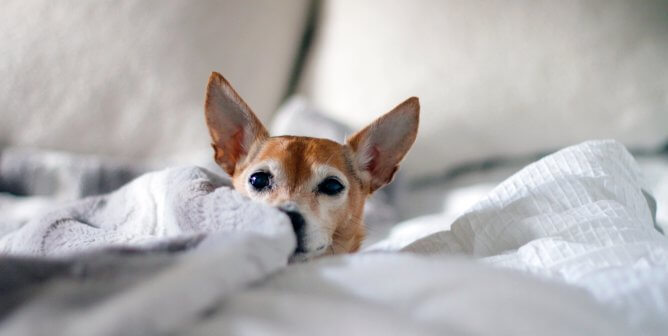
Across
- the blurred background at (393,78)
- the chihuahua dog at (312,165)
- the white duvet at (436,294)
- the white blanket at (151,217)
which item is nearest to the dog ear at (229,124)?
the chihuahua dog at (312,165)

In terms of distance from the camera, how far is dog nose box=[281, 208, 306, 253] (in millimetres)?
829

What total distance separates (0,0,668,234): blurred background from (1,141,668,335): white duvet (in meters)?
0.75

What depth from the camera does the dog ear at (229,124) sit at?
3.51 ft

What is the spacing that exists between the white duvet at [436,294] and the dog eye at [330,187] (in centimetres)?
40

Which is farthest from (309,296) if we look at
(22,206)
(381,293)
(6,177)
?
(6,177)

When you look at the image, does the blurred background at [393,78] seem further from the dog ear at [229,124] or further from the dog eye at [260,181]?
the dog eye at [260,181]

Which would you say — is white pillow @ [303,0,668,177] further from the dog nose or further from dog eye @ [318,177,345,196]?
the dog nose

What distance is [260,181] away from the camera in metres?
1.02

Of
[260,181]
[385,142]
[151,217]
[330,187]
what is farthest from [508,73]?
[151,217]

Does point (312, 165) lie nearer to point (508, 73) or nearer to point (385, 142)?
point (385, 142)

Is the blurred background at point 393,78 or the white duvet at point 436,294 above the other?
the blurred background at point 393,78

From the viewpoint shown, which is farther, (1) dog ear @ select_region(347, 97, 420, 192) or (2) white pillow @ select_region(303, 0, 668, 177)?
(2) white pillow @ select_region(303, 0, 668, 177)

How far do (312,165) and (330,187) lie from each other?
60 millimetres

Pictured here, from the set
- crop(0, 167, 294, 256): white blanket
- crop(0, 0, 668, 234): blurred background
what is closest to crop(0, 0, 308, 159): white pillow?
crop(0, 0, 668, 234): blurred background
